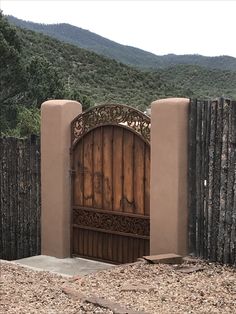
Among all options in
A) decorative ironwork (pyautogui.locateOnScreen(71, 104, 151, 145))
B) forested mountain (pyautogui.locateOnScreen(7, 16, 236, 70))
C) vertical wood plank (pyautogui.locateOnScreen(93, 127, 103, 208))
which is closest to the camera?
decorative ironwork (pyautogui.locateOnScreen(71, 104, 151, 145))

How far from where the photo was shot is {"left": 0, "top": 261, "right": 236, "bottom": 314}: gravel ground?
556cm

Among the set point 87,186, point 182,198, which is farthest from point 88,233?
point 182,198

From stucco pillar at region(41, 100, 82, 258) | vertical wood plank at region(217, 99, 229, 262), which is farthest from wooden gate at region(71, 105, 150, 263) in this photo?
vertical wood plank at region(217, 99, 229, 262)

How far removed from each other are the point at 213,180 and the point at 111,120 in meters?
1.85

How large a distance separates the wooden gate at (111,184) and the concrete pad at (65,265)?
0.58 feet

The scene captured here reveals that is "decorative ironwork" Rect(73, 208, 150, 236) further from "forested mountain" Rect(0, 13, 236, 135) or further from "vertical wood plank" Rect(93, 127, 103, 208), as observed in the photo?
"forested mountain" Rect(0, 13, 236, 135)

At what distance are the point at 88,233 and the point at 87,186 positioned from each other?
0.68 m

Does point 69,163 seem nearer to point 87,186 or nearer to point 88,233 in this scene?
point 87,186

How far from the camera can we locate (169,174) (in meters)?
7.63

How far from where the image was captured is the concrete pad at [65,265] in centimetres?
813

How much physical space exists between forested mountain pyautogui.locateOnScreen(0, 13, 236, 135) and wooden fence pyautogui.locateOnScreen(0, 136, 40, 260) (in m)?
8.38

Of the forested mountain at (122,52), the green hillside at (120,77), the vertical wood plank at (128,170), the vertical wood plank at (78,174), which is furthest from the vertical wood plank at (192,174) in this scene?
the forested mountain at (122,52)

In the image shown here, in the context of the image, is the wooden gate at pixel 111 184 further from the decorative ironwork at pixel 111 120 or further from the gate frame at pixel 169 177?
the gate frame at pixel 169 177

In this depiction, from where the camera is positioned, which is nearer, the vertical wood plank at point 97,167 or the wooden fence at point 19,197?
the vertical wood plank at point 97,167
